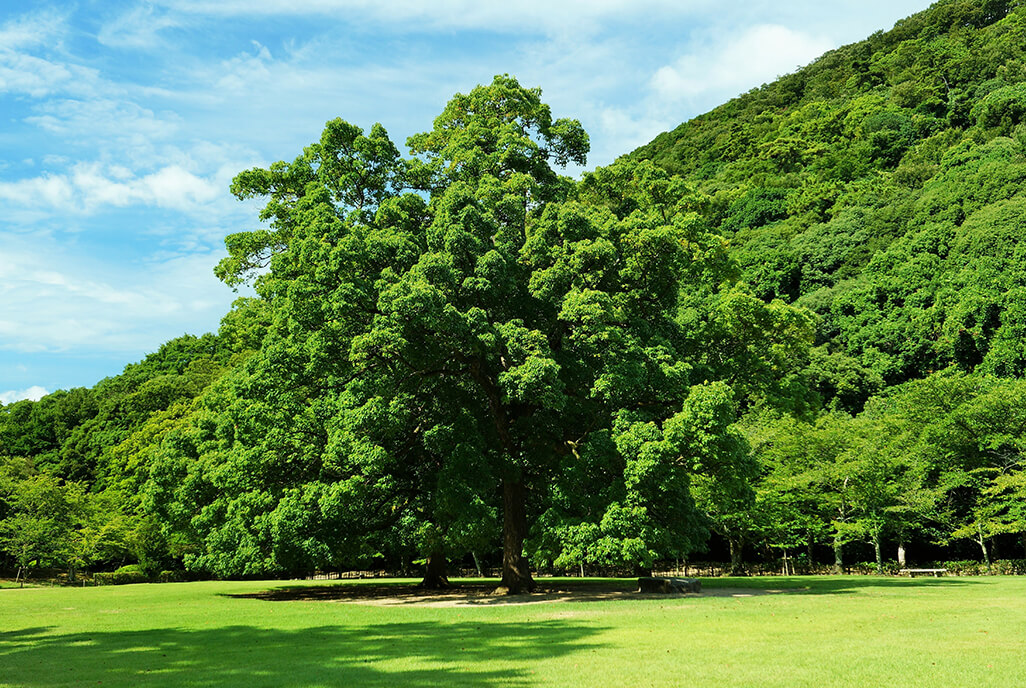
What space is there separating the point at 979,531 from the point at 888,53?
93.9m

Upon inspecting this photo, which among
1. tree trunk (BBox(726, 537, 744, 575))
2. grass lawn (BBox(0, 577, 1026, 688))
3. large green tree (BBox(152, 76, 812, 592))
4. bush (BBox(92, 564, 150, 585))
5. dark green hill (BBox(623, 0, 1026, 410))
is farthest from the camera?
dark green hill (BBox(623, 0, 1026, 410))

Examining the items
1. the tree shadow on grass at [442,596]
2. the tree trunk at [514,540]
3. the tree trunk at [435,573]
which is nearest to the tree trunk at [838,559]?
the tree shadow on grass at [442,596]

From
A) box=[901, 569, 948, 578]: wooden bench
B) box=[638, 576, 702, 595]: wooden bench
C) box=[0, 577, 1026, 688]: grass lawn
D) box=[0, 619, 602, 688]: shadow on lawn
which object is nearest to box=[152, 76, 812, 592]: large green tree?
box=[638, 576, 702, 595]: wooden bench

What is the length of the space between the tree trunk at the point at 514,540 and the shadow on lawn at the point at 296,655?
29.2 feet

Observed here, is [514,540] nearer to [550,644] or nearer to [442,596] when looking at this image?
[442,596]

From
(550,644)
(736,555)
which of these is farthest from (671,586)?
(736,555)

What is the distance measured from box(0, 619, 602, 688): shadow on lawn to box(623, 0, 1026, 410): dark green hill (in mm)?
25336

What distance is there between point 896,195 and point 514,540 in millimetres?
59257

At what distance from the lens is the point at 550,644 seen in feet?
38.3

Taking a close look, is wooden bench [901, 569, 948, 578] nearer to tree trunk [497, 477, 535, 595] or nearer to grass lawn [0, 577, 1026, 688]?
grass lawn [0, 577, 1026, 688]

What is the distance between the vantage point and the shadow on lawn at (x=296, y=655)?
9.12m

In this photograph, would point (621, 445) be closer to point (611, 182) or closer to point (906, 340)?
point (611, 182)

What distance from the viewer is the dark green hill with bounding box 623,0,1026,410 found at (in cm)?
5353

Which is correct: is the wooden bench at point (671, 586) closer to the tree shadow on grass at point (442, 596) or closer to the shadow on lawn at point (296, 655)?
the tree shadow on grass at point (442, 596)
